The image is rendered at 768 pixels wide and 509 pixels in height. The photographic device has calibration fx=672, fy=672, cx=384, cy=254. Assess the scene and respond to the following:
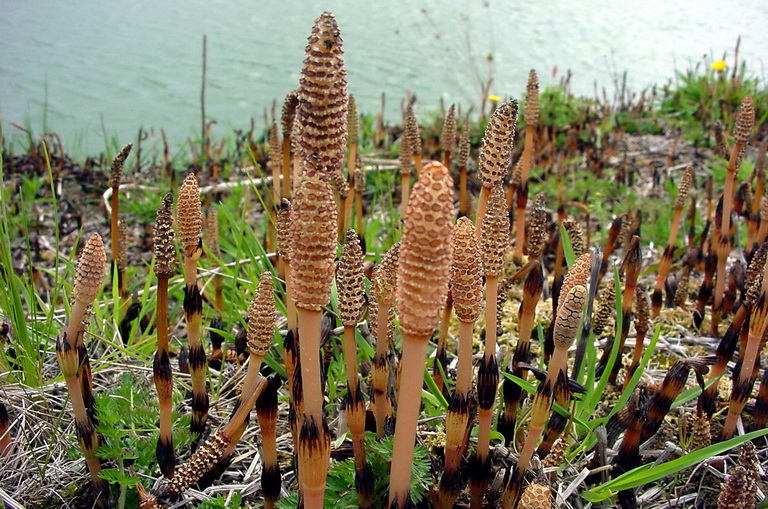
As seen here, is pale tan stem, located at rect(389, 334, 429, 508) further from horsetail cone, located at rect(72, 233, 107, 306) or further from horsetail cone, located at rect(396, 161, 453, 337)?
horsetail cone, located at rect(72, 233, 107, 306)

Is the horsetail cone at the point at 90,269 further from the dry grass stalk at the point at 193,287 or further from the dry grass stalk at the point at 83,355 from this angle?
the dry grass stalk at the point at 193,287

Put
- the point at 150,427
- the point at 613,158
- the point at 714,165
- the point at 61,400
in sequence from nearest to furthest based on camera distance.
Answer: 1. the point at 150,427
2. the point at 61,400
3. the point at 714,165
4. the point at 613,158

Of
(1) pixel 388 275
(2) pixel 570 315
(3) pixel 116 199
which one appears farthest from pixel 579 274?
(3) pixel 116 199

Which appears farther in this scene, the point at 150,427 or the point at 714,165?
the point at 714,165

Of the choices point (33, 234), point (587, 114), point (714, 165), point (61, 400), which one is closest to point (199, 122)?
point (33, 234)

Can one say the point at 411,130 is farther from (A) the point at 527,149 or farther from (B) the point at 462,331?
(B) the point at 462,331

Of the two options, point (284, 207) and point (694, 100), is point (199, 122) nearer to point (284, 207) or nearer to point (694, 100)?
point (694, 100)

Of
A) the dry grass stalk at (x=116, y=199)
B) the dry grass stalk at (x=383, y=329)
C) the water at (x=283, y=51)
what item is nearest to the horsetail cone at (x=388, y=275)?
the dry grass stalk at (x=383, y=329)
